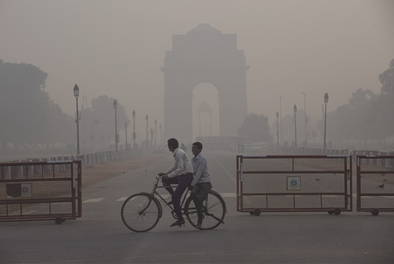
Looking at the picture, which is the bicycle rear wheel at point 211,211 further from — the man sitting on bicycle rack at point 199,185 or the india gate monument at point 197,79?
the india gate monument at point 197,79

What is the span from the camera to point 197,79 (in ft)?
508

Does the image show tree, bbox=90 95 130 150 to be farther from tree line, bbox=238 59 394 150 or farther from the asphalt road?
the asphalt road

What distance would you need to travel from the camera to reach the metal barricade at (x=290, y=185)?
14.0 m

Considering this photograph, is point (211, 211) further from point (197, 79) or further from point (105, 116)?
point (105, 116)

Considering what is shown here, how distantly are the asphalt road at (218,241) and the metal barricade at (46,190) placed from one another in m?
0.21

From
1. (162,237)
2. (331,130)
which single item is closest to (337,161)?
(162,237)

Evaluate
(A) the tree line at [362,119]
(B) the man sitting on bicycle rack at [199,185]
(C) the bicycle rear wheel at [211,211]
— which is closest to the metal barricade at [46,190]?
(C) the bicycle rear wheel at [211,211]

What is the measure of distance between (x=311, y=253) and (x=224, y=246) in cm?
133

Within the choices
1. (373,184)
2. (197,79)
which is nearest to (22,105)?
(373,184)

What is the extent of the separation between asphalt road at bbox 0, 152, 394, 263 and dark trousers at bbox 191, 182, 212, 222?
41 cm

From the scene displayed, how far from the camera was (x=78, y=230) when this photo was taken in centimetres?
1211

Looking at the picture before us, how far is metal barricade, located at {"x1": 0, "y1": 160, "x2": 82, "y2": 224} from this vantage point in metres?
13.3

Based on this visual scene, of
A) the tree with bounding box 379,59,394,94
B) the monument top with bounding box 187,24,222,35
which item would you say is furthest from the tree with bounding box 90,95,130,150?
the tree with bounding box 379,59,394,94

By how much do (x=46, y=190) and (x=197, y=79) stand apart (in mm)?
141971
